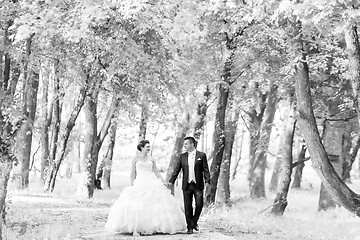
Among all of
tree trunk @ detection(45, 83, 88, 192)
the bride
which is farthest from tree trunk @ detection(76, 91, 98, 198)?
the bride

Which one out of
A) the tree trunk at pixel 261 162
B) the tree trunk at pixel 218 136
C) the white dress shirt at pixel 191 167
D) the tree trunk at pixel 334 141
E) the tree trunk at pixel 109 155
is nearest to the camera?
the white dress shirt at pixel 191 167

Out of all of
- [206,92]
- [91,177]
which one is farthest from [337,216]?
[91,177]

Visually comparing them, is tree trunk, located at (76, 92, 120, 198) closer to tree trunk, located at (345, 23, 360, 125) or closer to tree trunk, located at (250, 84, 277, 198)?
tree trunk, located at (250, 84, 277, 198)

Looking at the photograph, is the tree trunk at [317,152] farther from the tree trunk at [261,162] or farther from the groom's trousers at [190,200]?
the tree trunk at [261,162]

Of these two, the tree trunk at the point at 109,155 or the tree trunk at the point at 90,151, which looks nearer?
the tree trunk at the point at 90,151

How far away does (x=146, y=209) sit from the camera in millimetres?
12258

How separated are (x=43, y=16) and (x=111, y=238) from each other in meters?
6.35

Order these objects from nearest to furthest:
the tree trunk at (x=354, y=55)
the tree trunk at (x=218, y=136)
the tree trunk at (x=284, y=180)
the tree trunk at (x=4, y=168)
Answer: the tree trunk at (x=4, y=168) → the tree trunk at (x=354, y=55) → the tree trunk at (x=218, y=136) → the tree trunk at (x=284, y=180)

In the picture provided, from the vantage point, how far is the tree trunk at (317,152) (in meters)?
12.6

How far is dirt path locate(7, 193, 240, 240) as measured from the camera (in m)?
11.7

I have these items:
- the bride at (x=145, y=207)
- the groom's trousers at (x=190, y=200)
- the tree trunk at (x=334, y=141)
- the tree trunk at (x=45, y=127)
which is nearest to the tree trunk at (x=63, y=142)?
the tree trunk at (x=45, y=127)

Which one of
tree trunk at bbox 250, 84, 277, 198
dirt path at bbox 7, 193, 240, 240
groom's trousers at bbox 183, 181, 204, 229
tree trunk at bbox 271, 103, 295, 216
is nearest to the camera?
dirt path at bbox 7, 193, 240, 240

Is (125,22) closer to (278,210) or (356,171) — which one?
(278,210)

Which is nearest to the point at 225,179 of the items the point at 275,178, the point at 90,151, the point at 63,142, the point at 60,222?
the point at 90,151
